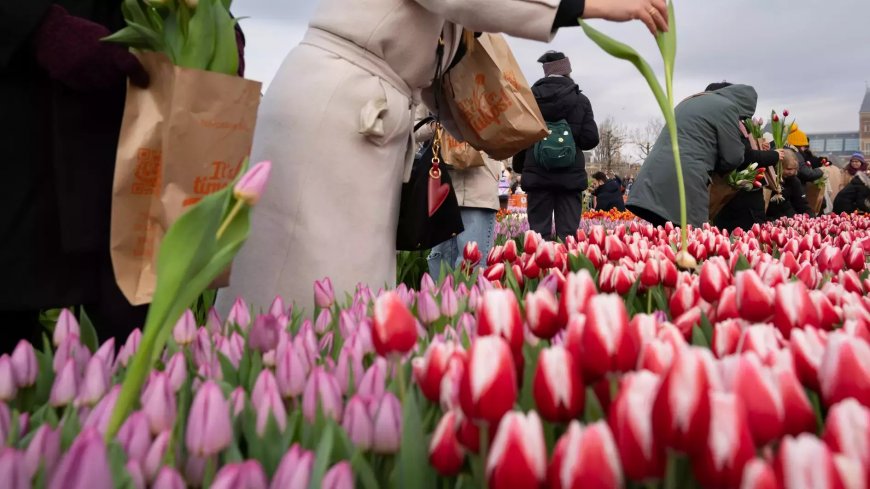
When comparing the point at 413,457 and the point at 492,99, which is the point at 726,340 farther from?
the point at 492,99

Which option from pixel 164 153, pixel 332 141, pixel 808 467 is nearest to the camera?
pixel 808 467

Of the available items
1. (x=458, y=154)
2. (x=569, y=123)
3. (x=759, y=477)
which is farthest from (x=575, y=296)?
(x=569, y=123)

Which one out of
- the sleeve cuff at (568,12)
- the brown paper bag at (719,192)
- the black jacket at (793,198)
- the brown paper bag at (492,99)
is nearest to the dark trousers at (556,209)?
the brown paper bag at (719,192)

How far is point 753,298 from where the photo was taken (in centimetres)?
105

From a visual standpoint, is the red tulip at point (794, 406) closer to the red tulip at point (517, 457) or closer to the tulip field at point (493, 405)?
the tulip field at point (493, 405)

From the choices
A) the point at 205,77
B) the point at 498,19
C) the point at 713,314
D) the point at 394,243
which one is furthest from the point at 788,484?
the point at 394,243

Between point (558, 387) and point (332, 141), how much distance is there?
5.19 feet

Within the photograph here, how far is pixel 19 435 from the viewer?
0.82 metres

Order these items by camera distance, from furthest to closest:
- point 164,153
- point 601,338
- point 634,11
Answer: point 634,11 < point 164,153 < point 601,338

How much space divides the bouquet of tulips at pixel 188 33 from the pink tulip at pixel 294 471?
1.10m

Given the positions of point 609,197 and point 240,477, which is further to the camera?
point 609,197

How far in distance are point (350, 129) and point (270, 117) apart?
10.9 inches

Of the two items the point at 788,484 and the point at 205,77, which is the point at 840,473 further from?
the point at 205,77

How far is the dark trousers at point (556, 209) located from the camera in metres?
6.58
